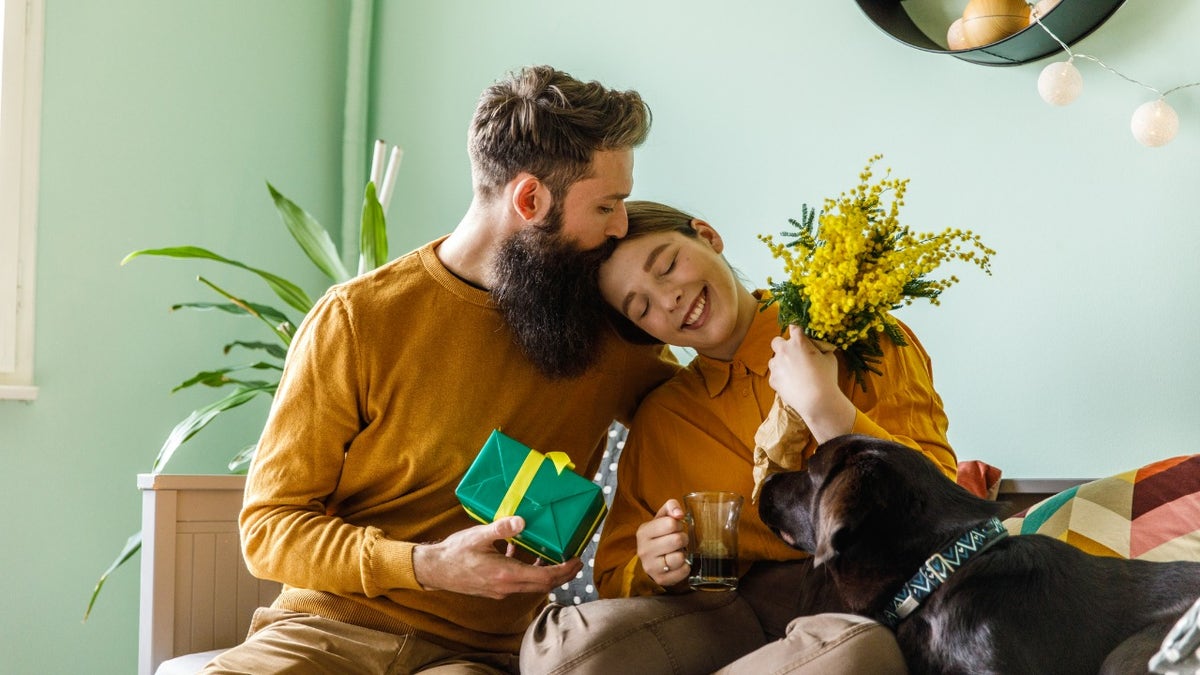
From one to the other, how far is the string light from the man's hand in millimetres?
1273

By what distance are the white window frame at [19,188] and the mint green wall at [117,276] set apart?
4 centimetres

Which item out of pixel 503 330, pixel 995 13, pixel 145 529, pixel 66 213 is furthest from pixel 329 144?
pixel 995 13

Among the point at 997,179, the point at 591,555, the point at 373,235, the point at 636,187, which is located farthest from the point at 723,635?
the point at 373,235

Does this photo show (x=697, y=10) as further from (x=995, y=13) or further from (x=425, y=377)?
(x=425, y=377)

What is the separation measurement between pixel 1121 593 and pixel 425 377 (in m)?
1.13

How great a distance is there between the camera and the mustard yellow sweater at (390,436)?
1770 mm

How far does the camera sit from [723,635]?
164cm

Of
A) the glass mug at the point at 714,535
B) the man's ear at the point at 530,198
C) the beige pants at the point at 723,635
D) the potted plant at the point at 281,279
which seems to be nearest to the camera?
the beige pants at the point at 723,635

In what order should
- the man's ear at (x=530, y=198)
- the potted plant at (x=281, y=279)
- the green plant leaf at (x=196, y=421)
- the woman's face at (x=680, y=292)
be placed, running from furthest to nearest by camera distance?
the potted plant at (x=281, y=279)
the green plant leaf at (x=196, y=421)
the man's ear at (x=530, y=198)
the woman's face at (x=680, y=292)

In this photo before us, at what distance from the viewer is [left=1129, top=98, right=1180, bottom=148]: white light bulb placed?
1.94 meters

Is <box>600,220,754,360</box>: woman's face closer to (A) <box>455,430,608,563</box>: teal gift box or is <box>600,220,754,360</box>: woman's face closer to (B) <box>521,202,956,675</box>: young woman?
(B) <box>521,202,956,675</box>: young woman

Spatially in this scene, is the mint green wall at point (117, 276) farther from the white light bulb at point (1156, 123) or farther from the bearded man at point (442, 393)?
the white light bulb at point (1156, 123)

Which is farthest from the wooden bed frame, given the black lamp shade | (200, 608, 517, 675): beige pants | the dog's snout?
the black lamp shade

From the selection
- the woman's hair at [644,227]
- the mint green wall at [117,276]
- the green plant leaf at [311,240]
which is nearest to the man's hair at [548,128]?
the woman's hair at [644,227]
